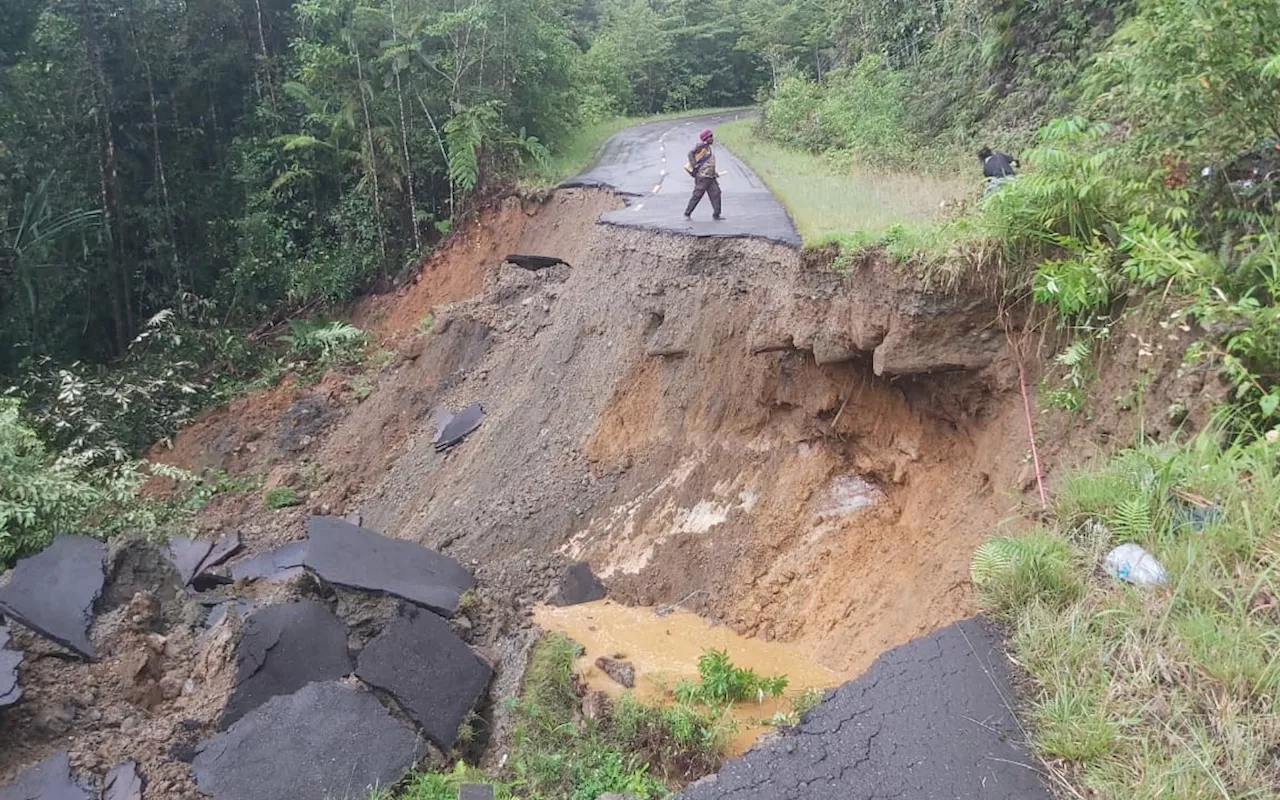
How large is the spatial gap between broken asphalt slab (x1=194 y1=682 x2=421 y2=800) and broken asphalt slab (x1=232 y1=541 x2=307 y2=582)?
140 inches

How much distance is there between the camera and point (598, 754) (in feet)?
18.5

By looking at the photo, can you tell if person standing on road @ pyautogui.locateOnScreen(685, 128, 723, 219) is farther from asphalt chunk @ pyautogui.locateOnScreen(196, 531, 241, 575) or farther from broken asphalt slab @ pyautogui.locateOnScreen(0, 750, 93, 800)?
broken asphalt slab @ pyautogui.locateOnScreen(0, 750, 93, 800)

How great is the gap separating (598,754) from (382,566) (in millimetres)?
3344

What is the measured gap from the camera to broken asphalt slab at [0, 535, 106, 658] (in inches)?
289

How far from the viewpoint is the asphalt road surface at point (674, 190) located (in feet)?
35.9

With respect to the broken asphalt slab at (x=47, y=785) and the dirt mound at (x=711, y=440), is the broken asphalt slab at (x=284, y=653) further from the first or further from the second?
the dirt mound at (x=711, y=440)

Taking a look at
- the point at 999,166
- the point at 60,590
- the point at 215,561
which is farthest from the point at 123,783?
the point at 999,166

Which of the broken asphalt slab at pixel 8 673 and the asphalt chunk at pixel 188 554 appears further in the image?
the asphalt chunk at pixel 188 554

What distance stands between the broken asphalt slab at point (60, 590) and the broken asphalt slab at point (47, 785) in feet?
4.15

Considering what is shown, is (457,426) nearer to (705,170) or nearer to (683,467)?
(683,467)

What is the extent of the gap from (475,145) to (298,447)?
6806 mm

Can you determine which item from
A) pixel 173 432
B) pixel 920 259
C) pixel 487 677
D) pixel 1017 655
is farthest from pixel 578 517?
pixel 173 432

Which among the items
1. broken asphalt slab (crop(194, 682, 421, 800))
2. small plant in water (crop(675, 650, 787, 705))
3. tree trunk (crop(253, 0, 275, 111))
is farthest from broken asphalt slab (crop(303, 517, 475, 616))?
tree trunk (crop(253, 0, 275, 111))

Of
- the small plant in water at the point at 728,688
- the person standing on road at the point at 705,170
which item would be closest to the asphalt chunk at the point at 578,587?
the small plant in water at the point at 728,688
